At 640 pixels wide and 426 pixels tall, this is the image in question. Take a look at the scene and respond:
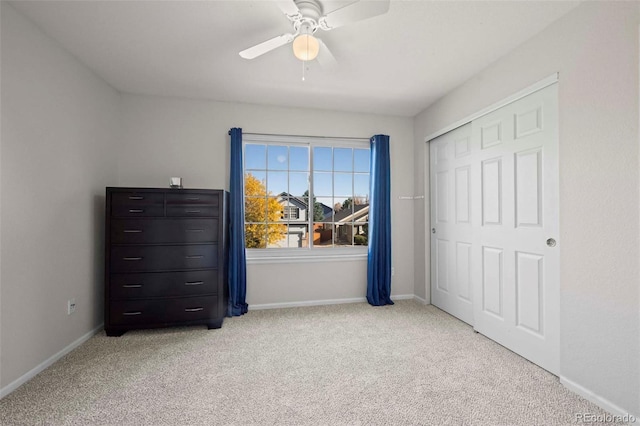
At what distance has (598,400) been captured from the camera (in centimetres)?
178

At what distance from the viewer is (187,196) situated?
2963mm

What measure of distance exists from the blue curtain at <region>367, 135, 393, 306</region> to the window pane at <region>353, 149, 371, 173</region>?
0.16 meters

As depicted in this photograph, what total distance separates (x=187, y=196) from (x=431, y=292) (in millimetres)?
3097

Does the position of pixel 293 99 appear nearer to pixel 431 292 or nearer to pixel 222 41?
pixel 222 41

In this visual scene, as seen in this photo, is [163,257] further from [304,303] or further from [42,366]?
[304,303]

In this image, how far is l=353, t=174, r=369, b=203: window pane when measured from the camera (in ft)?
13.1

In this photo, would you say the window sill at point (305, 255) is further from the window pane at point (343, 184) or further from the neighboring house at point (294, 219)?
the window pane at point (343, 184)

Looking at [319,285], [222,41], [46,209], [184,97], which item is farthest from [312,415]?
[184,97]

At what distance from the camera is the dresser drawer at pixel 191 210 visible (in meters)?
2.93

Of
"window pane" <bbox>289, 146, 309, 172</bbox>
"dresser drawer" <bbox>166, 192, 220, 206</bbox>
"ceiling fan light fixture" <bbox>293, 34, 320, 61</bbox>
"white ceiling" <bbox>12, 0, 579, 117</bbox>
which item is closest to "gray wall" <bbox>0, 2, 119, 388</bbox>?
"white ceiling" <bbox>12, 0, 579, 117</bbox>

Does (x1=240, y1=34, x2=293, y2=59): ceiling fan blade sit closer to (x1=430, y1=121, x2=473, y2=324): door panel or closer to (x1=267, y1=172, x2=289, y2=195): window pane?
(x1=267, y1=172, x2=289, y2=195): window pane

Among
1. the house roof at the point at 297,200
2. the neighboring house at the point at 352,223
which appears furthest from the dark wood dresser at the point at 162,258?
the neighboring house at the point at 352,223

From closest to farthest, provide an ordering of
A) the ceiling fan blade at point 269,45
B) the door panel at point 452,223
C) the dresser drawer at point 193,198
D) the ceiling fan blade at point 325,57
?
the ceiling fan blade at point 269,45
the ceiling fan blade at point 325,57
the dresser drawer at point 193,198
the door panel at point 452,223

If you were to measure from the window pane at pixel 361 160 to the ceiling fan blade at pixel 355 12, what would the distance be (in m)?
2.26
